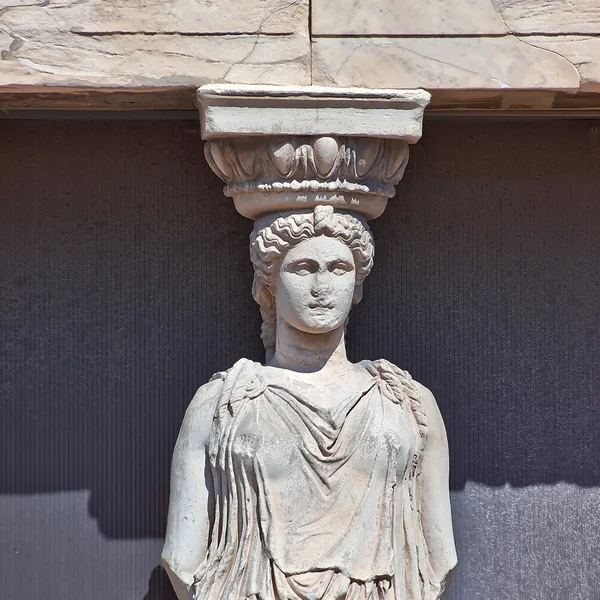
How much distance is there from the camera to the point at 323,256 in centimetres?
439

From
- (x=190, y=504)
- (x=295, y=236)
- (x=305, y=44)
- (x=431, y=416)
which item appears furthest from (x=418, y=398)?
(x=305, y=44)

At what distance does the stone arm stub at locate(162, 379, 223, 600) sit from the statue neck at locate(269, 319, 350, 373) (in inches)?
11.3

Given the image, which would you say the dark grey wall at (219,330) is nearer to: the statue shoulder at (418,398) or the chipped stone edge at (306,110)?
the statue shoulder at (418,398)

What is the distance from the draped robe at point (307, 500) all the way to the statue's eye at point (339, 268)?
41 centimetres

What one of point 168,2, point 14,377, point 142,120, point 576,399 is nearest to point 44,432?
point 14,377

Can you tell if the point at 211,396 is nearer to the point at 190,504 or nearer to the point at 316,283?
the point at 190,504

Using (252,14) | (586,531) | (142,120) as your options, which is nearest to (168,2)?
(252,14)

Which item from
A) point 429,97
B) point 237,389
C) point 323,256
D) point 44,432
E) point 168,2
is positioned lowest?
point 44,432

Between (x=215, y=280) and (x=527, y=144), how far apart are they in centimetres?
129

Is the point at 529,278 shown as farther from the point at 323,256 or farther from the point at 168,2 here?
the point at 168,2

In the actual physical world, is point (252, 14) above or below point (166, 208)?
above

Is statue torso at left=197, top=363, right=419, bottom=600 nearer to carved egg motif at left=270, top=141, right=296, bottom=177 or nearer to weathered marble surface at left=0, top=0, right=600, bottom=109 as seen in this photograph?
carved egg motif at left=270, top=141, right=296, bottom=177

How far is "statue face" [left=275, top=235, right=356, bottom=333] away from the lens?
14.4ft

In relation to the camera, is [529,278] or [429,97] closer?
[429,97]
